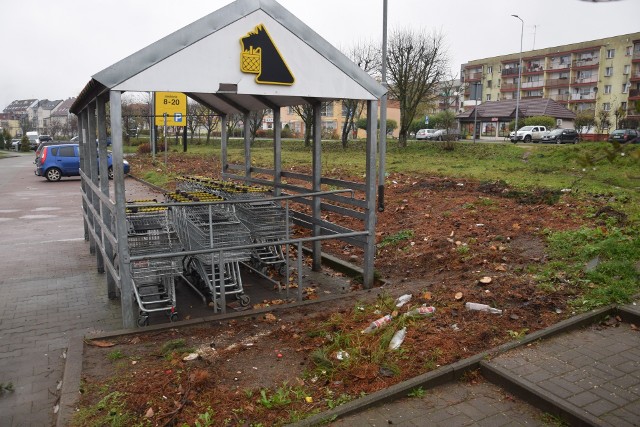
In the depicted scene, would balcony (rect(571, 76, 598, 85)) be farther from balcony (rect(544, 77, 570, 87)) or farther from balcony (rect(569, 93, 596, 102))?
balcony (rect(569, 93, 596, 102))

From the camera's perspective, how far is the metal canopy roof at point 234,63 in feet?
16.6

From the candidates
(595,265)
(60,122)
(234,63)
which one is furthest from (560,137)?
(60,122)

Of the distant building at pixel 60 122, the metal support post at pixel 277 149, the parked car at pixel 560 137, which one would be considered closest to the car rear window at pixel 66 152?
the metal support post at pixel 277 149

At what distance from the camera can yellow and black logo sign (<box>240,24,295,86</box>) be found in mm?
5617

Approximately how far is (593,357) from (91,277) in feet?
21.4

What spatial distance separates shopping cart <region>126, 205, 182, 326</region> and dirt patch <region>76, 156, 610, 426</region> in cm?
54

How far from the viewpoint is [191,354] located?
4617 millimetres

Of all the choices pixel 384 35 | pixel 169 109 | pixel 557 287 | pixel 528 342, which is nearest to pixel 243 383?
pixel 528 342

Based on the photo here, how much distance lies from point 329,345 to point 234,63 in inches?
122

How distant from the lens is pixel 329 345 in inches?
185

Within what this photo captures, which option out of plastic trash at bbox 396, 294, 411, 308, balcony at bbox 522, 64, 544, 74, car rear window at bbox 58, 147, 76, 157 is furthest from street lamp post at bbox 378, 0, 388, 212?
balcony at bbox 522, 64, 544, 74

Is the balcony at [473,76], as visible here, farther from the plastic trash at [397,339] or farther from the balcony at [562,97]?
the plastic trash at [397,339]

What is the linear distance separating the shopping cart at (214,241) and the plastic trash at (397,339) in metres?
2.11

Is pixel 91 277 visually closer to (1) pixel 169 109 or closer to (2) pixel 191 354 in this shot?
(2) pixel 191 354
